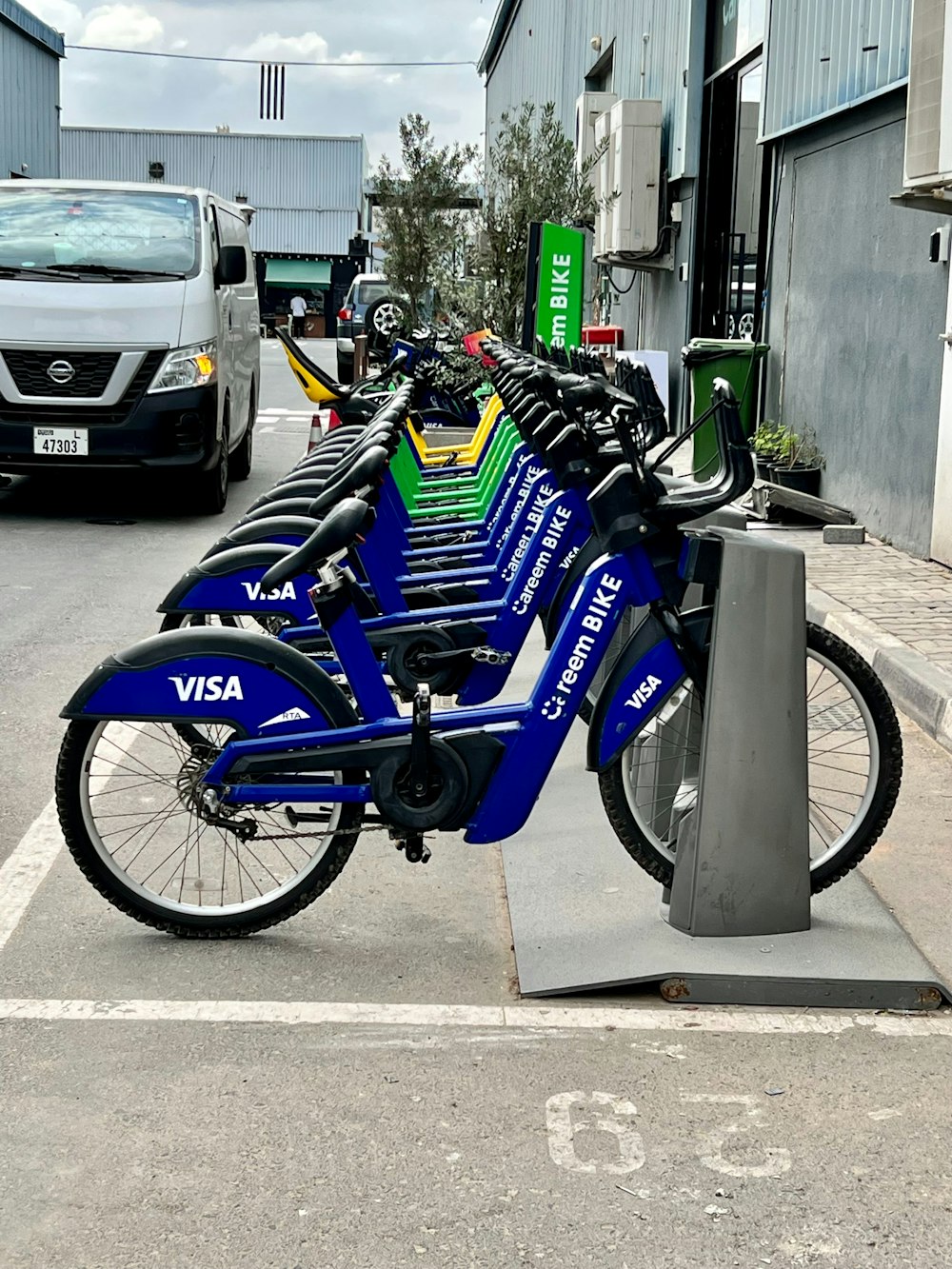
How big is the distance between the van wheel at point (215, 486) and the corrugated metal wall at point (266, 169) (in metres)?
58.2

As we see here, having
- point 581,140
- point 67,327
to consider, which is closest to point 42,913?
point 67,327

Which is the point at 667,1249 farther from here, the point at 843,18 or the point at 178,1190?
the point at 843,18

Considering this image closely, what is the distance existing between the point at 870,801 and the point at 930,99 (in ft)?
17.6

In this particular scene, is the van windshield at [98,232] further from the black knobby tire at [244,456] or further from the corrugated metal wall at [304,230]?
the corrugated metal wall at [304,230]

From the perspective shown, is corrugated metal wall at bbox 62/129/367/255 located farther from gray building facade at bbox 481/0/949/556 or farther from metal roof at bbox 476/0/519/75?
gray building facade at bbox 481/0/949/556

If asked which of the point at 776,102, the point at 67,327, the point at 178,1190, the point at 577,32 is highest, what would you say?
the point at 577,32

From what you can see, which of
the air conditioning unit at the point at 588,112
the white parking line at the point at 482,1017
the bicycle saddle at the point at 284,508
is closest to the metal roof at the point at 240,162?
the air conditioning unit at the point at 588,112

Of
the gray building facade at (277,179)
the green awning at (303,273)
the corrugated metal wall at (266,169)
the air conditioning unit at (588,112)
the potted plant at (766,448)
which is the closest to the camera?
the potted plant at (766,448)

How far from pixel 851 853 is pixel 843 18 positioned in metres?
8.95

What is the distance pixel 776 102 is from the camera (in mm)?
13297

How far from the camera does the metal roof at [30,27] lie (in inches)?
1788

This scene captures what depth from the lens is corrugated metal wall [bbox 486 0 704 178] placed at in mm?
18266

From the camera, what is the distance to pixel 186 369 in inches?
448

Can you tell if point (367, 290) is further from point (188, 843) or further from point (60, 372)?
point (188, 843)
